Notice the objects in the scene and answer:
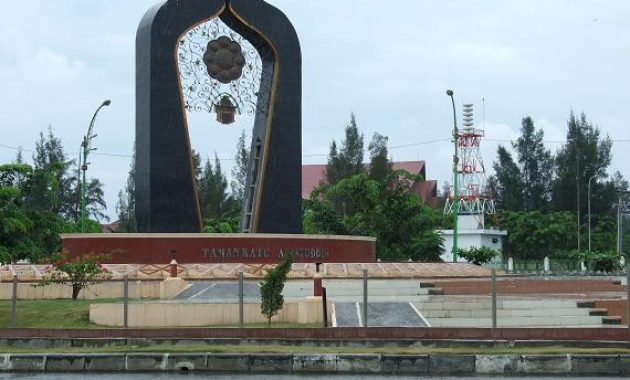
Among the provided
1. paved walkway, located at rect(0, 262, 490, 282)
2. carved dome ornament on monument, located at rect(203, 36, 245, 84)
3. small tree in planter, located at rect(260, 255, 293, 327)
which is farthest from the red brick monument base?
small tree in planter, located at rect(260, 255, 293, 327)

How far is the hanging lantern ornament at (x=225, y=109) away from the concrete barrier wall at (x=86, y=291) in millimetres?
8042

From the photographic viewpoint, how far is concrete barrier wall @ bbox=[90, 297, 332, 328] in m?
19.0

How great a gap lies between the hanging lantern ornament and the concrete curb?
1660cm

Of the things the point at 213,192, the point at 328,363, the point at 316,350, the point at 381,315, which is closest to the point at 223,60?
the point at 381,315

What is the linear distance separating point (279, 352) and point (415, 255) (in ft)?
92.2

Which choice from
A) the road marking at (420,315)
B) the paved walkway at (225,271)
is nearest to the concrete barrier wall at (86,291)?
the paved walkway at (225,271)

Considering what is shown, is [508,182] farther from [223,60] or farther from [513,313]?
[513,313]

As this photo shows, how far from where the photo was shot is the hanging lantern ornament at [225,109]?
100ft

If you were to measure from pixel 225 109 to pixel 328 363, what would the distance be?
1735cm

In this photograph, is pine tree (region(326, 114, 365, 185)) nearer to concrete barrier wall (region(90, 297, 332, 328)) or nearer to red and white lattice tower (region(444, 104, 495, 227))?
red and white lattice tower (region(444, 104, 495, 227))

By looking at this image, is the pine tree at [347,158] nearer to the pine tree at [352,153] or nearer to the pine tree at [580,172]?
the pine tree at [352,153]

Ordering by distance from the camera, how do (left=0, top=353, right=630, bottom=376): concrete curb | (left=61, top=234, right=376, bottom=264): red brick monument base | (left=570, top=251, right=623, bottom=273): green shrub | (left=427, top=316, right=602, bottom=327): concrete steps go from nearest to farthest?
1. (left=0, top=353, right=630, bottom=376): concrete curb
2. (left=427, top=316, right=602, bottom=327): concrete steps
3. (left=61, top=234, right=376, bottom=264): red brick monument base
4. (left=570, top=251, right=623, bottom=273): green shrub

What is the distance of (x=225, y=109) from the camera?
30.7 m

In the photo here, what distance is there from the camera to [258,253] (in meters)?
28.4
